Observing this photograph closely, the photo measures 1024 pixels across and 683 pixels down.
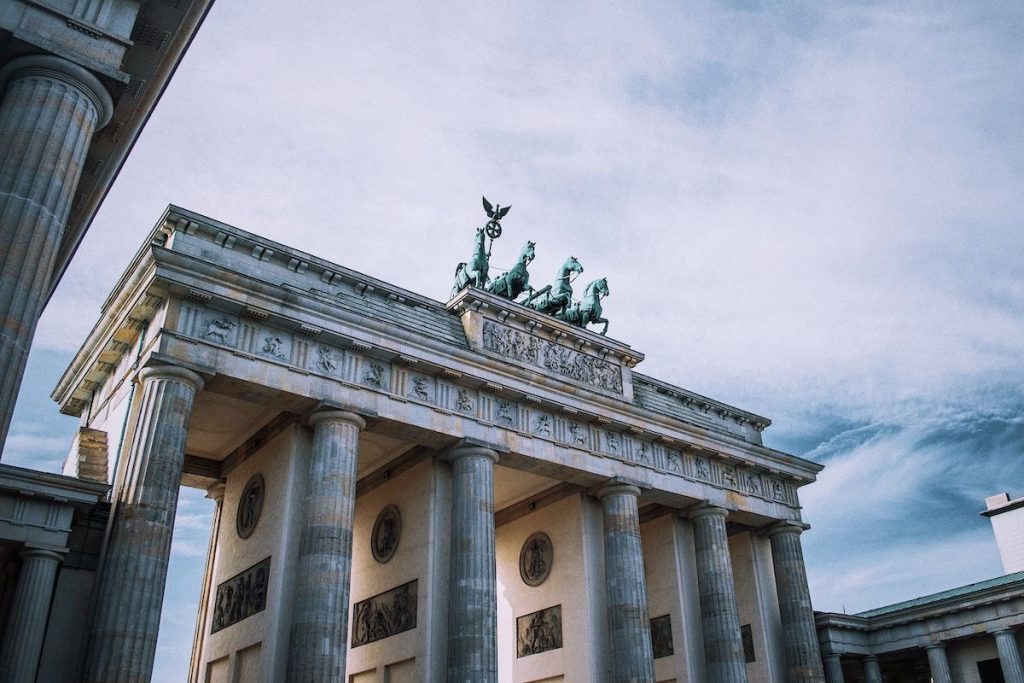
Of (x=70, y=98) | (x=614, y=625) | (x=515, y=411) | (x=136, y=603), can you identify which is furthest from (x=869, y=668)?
(x=70, y=98)

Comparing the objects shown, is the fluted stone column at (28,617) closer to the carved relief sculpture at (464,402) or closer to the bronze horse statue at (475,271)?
the carved relief sculpture at (464,402)

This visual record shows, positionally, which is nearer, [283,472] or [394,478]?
[283,472]

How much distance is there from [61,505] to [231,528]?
7896mm

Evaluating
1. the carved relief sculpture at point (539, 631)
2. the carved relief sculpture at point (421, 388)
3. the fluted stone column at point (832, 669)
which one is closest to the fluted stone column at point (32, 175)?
the carved relief sculpture at point (421, 388)

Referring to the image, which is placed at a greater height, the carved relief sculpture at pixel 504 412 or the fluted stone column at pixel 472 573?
the carved relief sculpture at pixel 504 412

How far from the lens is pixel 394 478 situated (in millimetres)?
27984

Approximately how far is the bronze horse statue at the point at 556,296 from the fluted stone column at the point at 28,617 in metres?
18.5

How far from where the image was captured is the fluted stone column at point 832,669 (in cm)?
3275

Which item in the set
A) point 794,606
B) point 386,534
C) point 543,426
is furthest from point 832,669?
point 386,534

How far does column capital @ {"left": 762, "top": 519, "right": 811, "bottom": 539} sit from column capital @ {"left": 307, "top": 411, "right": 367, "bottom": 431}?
717 inches

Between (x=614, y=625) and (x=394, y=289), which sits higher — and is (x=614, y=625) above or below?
below

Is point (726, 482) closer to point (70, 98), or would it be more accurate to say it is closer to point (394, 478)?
point (394, 478)

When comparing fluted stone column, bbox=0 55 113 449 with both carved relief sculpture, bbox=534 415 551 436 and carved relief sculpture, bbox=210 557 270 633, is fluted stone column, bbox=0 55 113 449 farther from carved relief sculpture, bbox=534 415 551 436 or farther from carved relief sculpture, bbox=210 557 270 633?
carved relief sculpture, bbox=534 415 551 436

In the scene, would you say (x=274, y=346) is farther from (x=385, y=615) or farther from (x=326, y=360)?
(x=385, y=615)
